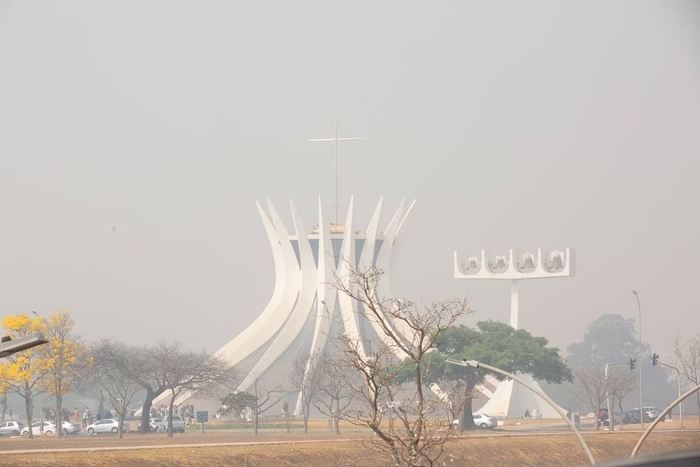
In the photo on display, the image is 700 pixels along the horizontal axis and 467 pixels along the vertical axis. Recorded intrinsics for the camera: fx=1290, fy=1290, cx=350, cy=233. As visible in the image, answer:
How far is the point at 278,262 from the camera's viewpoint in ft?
244

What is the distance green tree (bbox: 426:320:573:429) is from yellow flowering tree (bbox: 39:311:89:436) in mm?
14111

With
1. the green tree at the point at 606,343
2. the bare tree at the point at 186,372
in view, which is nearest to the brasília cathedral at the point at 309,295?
the bare tree at the point at 186,372

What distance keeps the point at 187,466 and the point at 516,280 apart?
37.9m

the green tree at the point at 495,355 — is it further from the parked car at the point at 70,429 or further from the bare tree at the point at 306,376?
the parked car at the point at 70,429

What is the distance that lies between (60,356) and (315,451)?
17.5m

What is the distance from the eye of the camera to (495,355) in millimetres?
52094

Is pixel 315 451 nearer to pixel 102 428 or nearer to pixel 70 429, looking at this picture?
pixel 102 428

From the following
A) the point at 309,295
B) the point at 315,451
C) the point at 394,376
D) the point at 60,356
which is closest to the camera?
the point at 394,376

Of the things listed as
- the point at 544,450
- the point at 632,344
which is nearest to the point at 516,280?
the point at 544,450

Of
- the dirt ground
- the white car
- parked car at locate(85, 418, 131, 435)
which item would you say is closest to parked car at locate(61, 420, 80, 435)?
A: parked car at locate(85, 418, 131, 435)

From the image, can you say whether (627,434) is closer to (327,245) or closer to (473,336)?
(473,336)

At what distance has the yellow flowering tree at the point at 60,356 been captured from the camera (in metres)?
49.0

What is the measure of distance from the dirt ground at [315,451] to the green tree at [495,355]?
757 centimetres

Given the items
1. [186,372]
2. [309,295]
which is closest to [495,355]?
[186,372]
